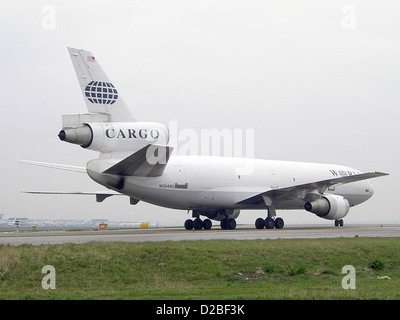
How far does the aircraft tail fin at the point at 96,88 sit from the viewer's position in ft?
101

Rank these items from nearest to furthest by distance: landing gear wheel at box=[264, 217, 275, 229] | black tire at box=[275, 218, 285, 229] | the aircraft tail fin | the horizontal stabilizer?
the horizontal stabilizer, the aircraft tail fin, landing gear wheel at box=[264, 217, 275, 229], black tire at box=[275, 218, 285, 229]

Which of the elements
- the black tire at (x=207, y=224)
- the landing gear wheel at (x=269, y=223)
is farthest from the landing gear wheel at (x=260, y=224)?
the black tire at (x=207, y=224)

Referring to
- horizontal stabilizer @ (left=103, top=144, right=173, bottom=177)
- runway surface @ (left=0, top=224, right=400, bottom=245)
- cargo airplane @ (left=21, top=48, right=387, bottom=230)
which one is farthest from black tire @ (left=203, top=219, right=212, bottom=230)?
horizontal stabilizer @ (left=103, top=144, right=173, bottom=177)

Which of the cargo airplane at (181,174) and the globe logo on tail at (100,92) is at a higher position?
the globe logo on tail at (100,92)

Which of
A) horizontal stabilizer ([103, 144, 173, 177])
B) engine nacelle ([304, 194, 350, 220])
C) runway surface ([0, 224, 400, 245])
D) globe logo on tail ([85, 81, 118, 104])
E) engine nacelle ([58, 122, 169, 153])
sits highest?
globe logo on tail ([85, 81, 118, 104])

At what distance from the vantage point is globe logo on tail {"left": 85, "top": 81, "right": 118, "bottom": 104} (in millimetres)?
31255

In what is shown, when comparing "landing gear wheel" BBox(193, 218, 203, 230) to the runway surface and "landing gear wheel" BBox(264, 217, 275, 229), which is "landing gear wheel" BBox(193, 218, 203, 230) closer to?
"landing gear wheel" BBox(264, 217, 275, 229)

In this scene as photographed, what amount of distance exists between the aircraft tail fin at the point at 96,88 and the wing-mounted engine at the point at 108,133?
516 mm

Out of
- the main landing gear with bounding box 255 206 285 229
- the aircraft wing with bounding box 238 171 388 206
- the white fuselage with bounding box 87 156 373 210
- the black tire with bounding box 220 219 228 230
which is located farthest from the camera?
the black tire with bounding box 220 219 228 230

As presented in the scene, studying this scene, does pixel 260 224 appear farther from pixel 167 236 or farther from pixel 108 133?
pixel 108 133

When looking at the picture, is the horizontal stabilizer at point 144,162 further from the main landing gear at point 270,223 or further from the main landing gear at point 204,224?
the main landing gear at point 270,223

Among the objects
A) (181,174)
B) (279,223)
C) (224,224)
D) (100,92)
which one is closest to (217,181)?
(181,174)
